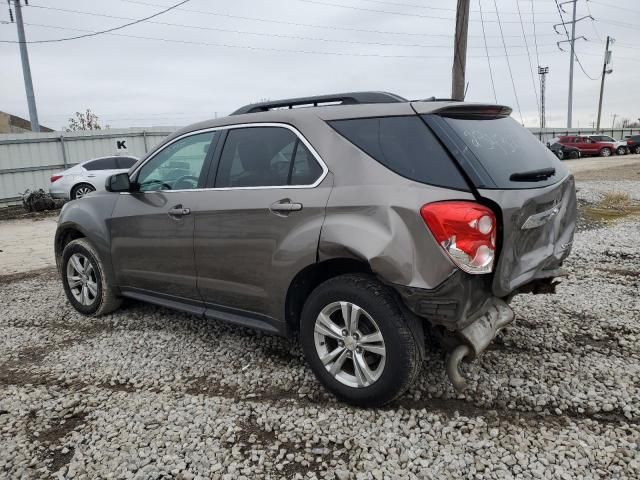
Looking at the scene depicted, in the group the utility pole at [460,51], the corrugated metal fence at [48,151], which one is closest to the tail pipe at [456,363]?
the utility pole at [460,51]

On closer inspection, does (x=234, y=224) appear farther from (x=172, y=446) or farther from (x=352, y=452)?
(x=352, y=452)

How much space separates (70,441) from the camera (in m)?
2.73

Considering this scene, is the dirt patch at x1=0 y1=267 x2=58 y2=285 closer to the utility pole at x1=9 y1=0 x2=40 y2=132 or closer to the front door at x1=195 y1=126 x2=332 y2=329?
the front door at x1=195 y1=126 x2=332 y2=329

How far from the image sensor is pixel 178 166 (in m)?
3.94

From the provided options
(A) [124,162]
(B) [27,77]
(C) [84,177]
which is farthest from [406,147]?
(B) [27,77]

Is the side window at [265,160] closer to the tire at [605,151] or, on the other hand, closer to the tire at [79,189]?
the tire at [79,189]

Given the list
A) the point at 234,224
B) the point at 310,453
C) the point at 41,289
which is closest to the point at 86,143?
the point at 41,289

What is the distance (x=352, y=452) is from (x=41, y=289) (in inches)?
196

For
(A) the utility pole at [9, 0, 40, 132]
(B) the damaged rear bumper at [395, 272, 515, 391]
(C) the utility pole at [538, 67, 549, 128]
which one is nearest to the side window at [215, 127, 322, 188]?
(B) the damaged rear bumper at [395, 272, 515, 391]

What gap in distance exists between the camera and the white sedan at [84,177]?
1463 cm

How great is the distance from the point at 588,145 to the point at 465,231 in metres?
35.8

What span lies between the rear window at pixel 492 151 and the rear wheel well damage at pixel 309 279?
2.69 ft

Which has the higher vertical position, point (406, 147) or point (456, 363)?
point (406, 147)

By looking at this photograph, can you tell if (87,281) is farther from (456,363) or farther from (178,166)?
(456,363)
